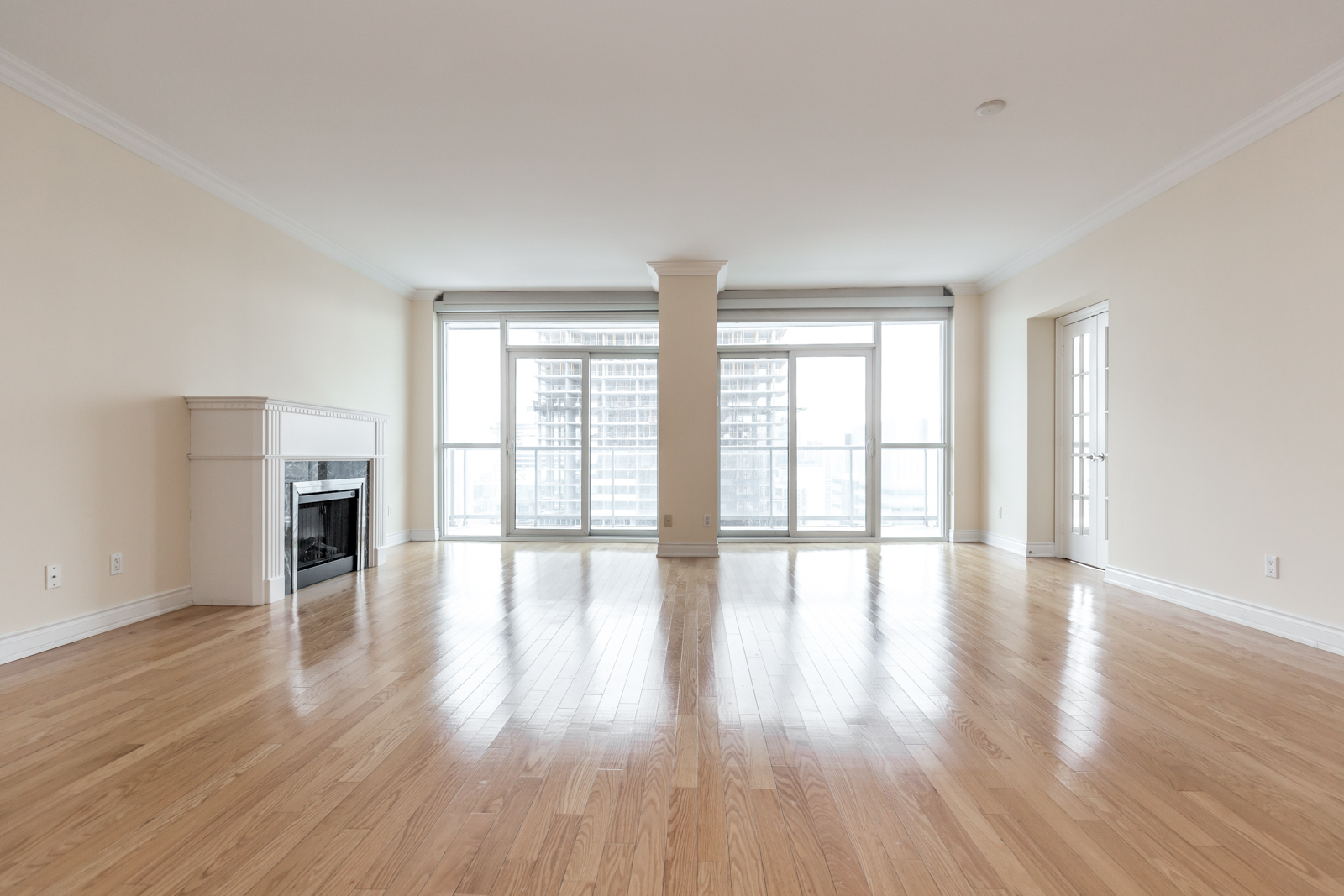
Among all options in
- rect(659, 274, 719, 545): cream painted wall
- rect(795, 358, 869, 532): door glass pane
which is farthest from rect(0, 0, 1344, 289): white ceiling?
rect(795, 358, 869, 532): door glass pane

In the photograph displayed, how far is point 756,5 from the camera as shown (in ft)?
8.46

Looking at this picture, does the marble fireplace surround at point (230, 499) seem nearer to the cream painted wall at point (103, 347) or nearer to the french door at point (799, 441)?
the cream painted wall at point (103, 347)

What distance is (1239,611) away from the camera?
11.9ft

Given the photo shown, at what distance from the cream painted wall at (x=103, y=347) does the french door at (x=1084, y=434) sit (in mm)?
6436

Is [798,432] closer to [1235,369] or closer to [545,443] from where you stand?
[545,443]

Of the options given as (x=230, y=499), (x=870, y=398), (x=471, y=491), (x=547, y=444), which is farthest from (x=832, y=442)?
(x=230, y=499)

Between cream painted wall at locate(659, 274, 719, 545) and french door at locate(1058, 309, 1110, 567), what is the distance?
124 inches

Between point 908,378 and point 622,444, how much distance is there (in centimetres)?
327

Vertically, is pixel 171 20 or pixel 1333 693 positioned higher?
pixel 171 20

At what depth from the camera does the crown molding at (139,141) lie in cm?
298

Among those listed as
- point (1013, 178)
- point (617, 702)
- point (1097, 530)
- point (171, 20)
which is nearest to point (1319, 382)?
point (1013, 178)

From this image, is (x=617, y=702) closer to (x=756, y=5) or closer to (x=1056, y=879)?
(x=1056, y=879)

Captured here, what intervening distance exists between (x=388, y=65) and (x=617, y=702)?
2.97 metres

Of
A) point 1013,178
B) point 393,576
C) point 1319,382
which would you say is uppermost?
point 1013,178
